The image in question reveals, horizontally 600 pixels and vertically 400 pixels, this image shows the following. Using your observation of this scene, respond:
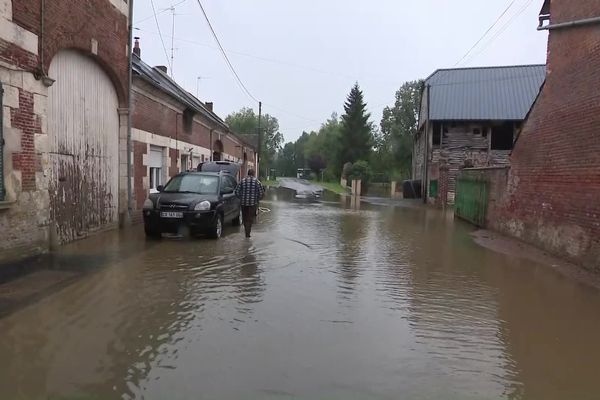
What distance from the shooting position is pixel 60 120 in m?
9.84

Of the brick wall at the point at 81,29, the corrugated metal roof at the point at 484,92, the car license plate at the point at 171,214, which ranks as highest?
the corrugated metal roof at the point at 484,92

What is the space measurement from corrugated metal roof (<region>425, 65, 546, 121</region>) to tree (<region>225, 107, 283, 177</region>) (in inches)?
2416

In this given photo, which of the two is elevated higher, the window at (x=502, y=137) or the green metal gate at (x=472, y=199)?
the window at (x=502, y=137)

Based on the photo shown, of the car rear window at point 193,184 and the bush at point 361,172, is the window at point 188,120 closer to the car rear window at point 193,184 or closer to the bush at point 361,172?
the car rear window at point 193,184

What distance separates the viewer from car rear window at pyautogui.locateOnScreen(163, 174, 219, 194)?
39.1 ft

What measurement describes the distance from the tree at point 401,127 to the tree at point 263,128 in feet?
92.8

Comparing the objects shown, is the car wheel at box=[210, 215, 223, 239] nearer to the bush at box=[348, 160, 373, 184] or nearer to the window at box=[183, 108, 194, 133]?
the window at box=[183, 108, 194, 133]

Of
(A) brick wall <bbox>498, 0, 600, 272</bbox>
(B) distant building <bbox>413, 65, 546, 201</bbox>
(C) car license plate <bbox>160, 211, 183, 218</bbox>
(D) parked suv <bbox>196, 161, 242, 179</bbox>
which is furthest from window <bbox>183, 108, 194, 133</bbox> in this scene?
(B) distant building <bbox>413, 65, 546, 201</bbox>

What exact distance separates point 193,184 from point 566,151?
327 inches

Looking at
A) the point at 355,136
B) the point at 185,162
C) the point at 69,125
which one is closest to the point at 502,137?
the point at 185,162

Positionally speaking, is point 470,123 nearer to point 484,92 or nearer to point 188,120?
point 484,92

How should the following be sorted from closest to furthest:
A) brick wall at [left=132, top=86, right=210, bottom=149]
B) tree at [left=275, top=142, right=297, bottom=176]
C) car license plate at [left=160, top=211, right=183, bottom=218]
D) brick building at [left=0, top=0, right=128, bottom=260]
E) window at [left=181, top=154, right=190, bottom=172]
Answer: brick building at [left=0, top=0, right=128, bottom=260] < car license plate at [left=160, top=211, right=183, bottom=218] < brick wall at [left=132, top=86, right=210, bottom=149] < window at [left=181, top=154, right=190, bottom=172] < tree at [left=275, top=142, right=297, bottom=176]

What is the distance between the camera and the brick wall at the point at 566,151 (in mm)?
8773

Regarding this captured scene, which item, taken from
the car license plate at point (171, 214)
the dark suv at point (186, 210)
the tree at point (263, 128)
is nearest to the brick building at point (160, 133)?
the dark suv at point (186, 210)
